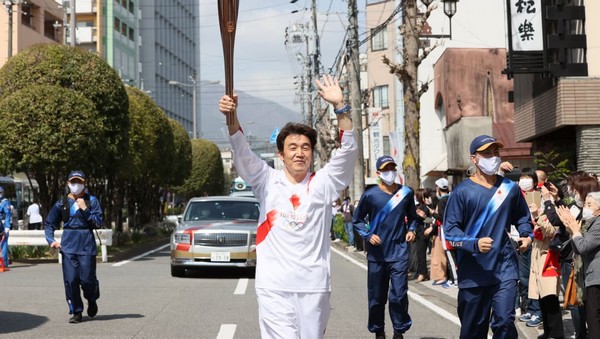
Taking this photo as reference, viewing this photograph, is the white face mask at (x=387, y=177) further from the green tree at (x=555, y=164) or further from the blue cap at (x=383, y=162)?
the green tree at (x=555, y=164)

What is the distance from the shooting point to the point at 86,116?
2525 cm

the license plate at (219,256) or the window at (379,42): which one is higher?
the window at (379,42)

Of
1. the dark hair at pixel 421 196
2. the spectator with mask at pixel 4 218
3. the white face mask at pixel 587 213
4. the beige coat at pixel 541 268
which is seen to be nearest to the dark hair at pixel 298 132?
the white face mask at pixel 587 213

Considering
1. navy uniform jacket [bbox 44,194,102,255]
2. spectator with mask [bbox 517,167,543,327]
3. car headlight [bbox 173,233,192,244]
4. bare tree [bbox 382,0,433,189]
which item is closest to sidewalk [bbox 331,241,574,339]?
spectator with mask [bbox 517,167,543,327]

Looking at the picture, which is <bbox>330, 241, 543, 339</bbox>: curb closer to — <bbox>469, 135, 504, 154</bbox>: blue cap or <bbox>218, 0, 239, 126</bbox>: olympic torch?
<bbox>469, 135, 504, 154</bbox>: blue cap

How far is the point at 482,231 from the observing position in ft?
24.4

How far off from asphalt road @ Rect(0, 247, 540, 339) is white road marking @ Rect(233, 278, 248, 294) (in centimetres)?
2

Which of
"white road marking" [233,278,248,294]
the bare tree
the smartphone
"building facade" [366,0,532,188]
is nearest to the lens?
the smartphone

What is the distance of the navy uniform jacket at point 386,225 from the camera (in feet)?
A: 32.7

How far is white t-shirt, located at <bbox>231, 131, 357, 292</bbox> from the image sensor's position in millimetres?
5836

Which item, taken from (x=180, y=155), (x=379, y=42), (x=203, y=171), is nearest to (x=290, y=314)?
(x=180, y=155)

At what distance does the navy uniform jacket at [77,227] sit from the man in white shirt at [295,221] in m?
5.58

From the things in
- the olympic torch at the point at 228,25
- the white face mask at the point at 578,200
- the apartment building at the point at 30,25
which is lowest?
the white face mask at the point at 578,200

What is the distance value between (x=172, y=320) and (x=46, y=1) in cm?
5293
